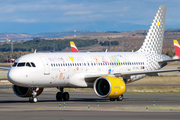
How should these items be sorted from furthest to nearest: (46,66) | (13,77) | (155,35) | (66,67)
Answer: (155,35)
(66,67)
(46,66)
(13,77)

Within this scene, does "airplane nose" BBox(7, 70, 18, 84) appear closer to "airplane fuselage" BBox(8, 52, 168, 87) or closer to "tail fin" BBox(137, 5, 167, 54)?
"airplane fuselage" BBox(8, 52, 168, 87)

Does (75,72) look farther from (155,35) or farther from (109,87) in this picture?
(155,35)

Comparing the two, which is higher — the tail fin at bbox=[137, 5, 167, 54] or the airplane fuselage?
the tail fin at bbox=[137, 5, 167, 54]

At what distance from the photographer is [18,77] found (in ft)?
109

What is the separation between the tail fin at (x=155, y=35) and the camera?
47.1m

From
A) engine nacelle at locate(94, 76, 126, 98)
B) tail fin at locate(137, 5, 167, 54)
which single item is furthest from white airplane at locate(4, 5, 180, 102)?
tail fin at locate(137, 5, 167, 54)

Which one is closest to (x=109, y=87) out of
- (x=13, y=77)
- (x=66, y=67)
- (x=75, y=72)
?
(x=75, y=72)

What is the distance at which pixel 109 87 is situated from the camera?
35.9 m

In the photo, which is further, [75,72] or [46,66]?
[75,72]

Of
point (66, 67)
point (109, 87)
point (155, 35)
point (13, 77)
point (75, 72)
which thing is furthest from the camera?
point (155, 35)

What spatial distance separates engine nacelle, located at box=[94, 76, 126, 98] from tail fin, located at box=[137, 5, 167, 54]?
36.8ft

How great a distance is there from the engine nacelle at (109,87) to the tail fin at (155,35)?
1122 centimetres

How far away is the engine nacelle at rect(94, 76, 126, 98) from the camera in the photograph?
35500 millimetres

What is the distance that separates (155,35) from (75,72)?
1423 centimetres
